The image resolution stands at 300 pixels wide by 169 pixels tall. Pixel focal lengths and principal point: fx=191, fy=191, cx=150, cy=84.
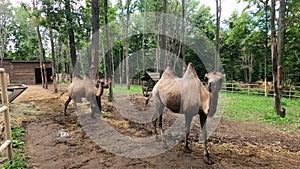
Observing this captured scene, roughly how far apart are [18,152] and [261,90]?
Result: 15.5 m

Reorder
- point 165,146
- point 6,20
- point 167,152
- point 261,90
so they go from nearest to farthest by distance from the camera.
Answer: point 167,152 < point 165,146 < point 261,90 < point 6,20

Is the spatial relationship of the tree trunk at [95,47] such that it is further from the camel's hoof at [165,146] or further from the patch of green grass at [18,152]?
the camel's hoof at [165,146]

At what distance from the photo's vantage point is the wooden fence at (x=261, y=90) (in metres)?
12.5

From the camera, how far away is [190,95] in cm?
338

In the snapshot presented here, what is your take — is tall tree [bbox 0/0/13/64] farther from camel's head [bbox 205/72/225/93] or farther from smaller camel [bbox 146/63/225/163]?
camel's head [bbox 205/72/225/93]

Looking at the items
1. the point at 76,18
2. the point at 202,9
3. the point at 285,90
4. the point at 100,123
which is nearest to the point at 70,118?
the point at 100,123

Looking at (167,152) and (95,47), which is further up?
(95,47)

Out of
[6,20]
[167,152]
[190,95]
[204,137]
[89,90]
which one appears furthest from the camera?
[6,20]

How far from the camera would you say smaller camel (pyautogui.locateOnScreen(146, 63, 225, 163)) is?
299 cm

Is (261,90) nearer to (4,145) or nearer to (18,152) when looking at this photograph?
(18,152)

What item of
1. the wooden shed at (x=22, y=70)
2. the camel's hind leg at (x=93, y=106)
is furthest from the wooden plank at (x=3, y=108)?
the wooden shed at (x=22, y=70)

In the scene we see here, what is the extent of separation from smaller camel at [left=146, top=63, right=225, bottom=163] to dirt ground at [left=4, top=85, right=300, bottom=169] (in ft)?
1.50

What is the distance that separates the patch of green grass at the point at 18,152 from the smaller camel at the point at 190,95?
2.55 metres

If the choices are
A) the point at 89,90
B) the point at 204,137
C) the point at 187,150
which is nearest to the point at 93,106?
the point at 89,90
